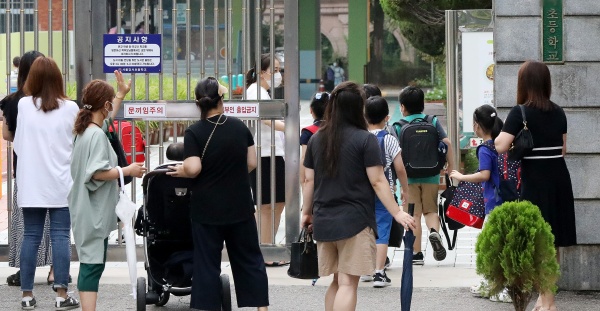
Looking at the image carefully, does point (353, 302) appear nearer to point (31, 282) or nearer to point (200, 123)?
point (200, 123)

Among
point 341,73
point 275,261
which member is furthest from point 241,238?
point 341,73

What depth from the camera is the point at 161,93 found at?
9.16 m

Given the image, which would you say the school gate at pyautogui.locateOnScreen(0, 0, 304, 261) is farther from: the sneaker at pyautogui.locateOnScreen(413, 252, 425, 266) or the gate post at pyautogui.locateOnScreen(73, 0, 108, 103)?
the sneaker at pyautogui.locateOnScreen(413, 252, 425, 266)

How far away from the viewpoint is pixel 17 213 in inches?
336

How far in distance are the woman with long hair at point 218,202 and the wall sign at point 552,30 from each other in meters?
2.45

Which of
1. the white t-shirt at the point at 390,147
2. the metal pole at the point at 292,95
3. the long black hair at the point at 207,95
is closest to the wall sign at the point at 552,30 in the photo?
the white t-shirt at the point at 390,147

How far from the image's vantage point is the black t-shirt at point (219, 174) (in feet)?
22.6

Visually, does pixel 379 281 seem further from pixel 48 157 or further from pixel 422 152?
pixel 48 157

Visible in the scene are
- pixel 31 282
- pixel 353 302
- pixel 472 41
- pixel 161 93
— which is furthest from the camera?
pixel 472 41

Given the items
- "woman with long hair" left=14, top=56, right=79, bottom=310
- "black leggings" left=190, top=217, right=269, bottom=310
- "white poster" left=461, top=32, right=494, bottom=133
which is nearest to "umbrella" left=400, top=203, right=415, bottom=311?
"black leggings" left=190, top=217, right=269, bottom=310

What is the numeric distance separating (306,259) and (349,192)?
0.65m

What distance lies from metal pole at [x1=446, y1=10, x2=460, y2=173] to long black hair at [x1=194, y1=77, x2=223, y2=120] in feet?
18.6

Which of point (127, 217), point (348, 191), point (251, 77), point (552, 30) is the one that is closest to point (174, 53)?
point (251, 77)

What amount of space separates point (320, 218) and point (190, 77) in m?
3.15
